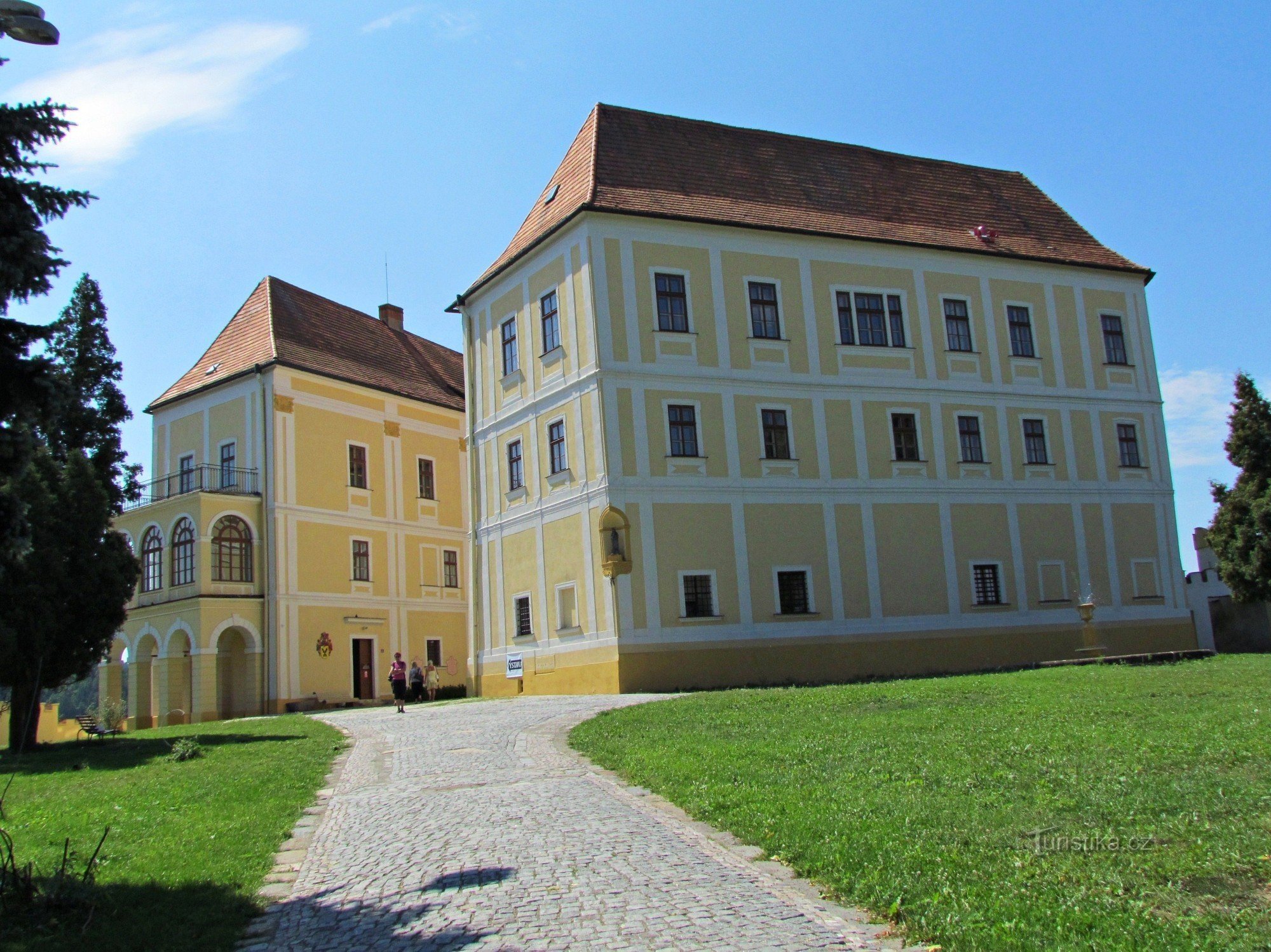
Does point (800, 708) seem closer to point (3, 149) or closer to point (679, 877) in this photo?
point (679, 877)

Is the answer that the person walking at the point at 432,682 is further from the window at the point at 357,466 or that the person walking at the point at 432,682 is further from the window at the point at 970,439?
the window at the point at 970,439

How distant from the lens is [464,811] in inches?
410

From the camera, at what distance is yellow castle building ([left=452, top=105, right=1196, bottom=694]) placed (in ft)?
94.1

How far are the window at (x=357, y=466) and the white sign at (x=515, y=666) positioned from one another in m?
14.1

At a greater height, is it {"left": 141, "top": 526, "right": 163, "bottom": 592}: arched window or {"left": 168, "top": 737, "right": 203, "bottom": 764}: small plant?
{"left": 141, "top": 526, "right": 163, "bottom": 592}: arched window

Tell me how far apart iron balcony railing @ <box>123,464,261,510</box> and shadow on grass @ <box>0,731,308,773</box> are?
16.4m

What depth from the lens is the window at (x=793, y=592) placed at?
29359 mm

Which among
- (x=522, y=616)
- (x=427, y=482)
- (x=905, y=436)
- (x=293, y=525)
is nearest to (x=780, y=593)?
(x=905, y=436)

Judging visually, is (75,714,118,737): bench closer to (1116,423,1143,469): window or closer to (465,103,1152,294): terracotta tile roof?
(465,103,1152,294): terracotta tile roof

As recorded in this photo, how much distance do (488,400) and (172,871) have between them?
25581mm

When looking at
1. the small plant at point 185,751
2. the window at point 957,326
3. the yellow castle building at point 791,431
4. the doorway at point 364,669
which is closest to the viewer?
the small plant at point 185,751

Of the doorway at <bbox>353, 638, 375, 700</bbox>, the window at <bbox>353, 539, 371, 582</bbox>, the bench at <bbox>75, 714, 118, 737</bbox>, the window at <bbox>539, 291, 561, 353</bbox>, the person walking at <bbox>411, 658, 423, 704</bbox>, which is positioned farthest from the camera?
the window at <bbox>353, 539, 371, 582</bbox>

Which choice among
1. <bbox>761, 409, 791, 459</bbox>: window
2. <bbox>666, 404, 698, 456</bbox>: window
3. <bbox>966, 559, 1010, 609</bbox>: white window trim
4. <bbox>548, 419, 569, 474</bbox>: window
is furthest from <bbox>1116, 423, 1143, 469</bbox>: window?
<bbox>548, 419, 569, 474</bbox>: window

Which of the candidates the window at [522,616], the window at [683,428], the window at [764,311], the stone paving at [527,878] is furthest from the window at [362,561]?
the stone paving at [527,878]
